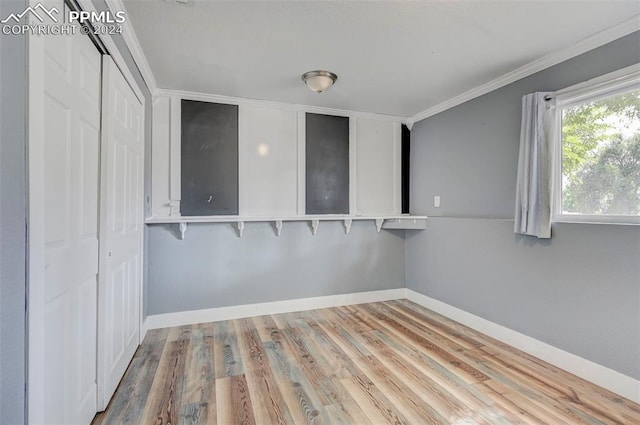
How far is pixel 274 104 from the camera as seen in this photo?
11.0 feet

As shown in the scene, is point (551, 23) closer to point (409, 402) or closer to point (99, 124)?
point (409, 402)

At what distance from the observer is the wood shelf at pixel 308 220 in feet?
9.41

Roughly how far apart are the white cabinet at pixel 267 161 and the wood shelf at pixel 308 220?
0.16 metres

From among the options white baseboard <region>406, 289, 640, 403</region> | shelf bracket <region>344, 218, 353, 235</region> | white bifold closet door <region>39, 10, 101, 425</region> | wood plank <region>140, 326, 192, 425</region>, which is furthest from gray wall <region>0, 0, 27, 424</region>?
white baseboard <region>406, 289, 640, 403</region>

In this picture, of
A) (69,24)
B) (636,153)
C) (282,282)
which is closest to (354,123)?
(282,282)

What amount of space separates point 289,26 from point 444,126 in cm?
220

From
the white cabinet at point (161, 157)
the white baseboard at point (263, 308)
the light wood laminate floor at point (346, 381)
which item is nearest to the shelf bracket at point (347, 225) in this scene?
the white baseboard at point (263, 308)

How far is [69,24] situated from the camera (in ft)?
4.32

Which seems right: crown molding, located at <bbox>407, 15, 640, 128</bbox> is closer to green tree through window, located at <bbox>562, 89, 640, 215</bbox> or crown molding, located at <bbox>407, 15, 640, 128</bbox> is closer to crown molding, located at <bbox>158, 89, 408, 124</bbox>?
green tree through window, located at <bbox>562, 89, 640, 215</bbox>

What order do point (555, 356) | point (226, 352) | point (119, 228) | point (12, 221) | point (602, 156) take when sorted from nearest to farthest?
point (12, 221)
point (119, 228)
point (602, 156)
point (555, 356)
point (226, 352)

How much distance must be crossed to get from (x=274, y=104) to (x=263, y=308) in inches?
89.1

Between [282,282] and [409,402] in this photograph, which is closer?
[409,402]

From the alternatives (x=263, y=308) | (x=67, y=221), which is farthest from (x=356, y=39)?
(x=263, y=308)

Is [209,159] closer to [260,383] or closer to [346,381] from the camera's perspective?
[260,383]
